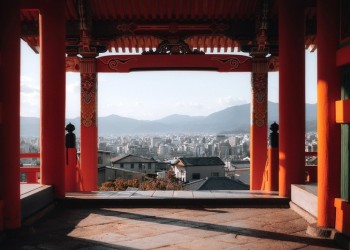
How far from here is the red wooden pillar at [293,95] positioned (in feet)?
23.4

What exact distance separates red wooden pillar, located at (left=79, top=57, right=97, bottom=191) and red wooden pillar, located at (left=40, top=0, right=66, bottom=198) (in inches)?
152

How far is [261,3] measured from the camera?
9.66 meters

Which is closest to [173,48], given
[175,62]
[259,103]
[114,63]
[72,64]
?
[175,62]

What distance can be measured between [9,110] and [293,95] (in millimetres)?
4261

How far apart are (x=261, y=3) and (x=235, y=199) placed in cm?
459

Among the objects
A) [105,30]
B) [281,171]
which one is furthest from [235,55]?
[281,171]

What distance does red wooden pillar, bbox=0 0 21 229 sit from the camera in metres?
5.05

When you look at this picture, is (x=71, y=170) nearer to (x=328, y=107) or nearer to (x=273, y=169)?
(x=273, y=169)

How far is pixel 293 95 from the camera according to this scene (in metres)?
7.16

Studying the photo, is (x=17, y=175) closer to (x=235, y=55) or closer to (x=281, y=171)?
(x=281, y=171)

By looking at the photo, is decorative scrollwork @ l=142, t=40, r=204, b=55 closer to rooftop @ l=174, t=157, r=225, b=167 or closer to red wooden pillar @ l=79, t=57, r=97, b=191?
red wooden pillar @ l=79, t=57, r=97, b=191

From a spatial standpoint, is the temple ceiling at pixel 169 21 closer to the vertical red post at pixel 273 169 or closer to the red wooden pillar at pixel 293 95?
the red wooden pillar at pixel 293 95

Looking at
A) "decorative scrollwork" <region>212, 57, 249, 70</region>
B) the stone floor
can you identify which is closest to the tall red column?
the stone floor

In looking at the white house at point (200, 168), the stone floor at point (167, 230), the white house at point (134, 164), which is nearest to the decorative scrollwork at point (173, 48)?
the stone floor at point (167, 230)
